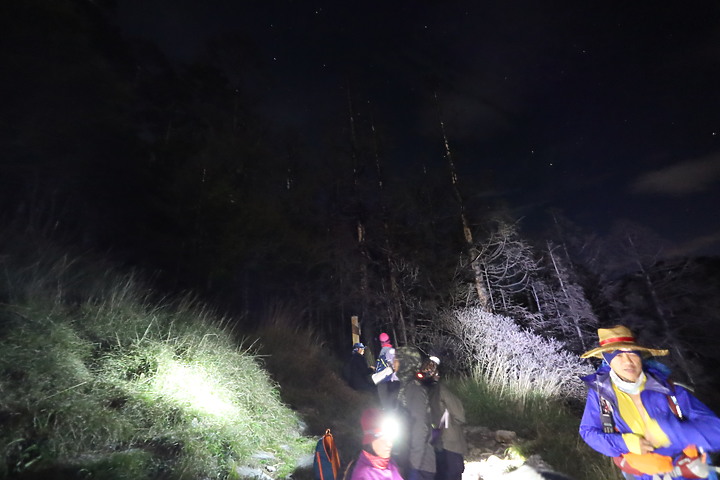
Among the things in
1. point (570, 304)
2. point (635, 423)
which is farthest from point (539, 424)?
point (570, 304)

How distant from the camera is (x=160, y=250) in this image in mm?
11922

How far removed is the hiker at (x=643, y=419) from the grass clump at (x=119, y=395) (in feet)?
11.6

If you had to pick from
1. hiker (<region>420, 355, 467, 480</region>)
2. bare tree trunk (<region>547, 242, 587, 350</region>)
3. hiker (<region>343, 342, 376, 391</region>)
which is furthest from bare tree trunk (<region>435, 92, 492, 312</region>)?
hiker (<region>420, 355, 467, 480</region>)

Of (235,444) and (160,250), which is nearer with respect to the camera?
(235,444)

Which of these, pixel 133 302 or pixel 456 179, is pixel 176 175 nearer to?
pixel 133 302

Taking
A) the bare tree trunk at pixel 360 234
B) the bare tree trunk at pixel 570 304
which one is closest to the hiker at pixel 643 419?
the bare tree trunk at pixel 360 234

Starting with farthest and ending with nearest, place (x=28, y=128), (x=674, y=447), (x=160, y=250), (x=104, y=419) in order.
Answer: (x=160, y=250)
(x=28, y=128)
(x=104, y=419)
(x=674, y=447)

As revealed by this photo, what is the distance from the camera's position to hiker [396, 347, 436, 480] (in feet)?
11.7

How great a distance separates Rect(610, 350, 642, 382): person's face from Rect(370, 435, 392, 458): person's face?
6.14 ft

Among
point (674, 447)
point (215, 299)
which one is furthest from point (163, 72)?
point (674, 447)


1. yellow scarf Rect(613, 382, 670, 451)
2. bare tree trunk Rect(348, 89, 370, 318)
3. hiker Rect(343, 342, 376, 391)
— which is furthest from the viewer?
bare tree trunk Rect(348, 89, 370, 318)

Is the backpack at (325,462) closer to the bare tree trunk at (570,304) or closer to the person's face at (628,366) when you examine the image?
the person's face at (628,366)

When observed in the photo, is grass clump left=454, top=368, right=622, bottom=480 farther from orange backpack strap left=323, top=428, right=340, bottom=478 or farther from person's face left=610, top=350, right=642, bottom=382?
orange backpack strap left=323, top=428, right=340, bottom=478

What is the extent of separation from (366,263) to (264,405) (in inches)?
485
